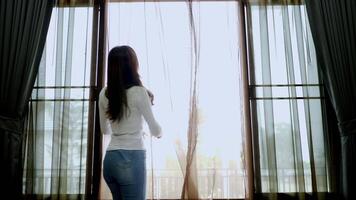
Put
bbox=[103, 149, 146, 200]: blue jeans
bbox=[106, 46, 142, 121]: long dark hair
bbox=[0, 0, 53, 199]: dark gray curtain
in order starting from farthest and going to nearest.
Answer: bbox=[0, 0, 53, 199]: dark gray curtain
bbox=[106, 46, 142, 121]: long dark hair
bbox=[103, 149, 146, 200]: blue jeans

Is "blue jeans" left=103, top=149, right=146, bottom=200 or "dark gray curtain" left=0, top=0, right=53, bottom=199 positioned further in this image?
"dark gray curtain" left=0, top=0, right=53, bottom=199

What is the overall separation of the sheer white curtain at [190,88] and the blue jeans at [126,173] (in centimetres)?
59

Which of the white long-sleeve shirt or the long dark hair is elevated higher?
the long dark hair

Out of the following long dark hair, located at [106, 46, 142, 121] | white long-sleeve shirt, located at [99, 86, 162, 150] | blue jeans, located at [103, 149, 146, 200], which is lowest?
blue jeans, located at [103, 149, 146, 200]

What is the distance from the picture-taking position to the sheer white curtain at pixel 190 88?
232 centimetres

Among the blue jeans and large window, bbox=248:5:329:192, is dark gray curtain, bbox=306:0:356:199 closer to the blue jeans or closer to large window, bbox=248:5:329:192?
Answer: large window, bbox=248:5:329:192

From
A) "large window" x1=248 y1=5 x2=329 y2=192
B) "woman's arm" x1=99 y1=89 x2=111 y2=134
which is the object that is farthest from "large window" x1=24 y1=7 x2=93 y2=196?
"large window" x1=248 y1=5 x2=329 y2=192

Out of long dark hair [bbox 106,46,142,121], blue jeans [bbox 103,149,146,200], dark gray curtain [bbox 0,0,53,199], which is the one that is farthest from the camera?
dark gray curtain [bbox 0,0,53,199]

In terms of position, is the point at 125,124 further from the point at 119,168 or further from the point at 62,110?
the point at 62,110

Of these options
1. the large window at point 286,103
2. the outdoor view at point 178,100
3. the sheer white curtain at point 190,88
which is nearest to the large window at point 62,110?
the outdoor view at point 178,100

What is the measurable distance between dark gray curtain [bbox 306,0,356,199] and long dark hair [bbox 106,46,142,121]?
132cm

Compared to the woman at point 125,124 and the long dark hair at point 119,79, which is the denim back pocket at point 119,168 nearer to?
the woman at point 125,124

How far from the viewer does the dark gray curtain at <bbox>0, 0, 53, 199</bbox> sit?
2295 millimetres

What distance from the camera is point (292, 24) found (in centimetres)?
255
